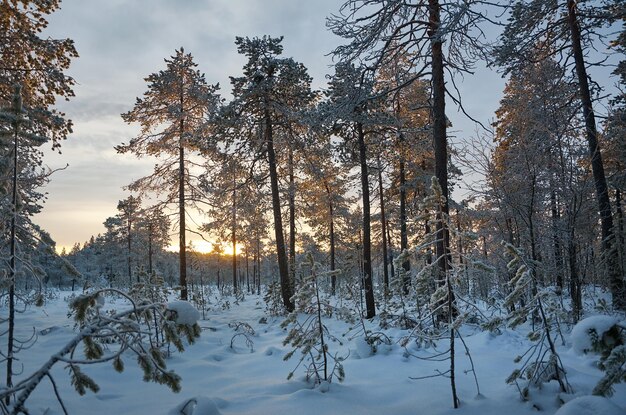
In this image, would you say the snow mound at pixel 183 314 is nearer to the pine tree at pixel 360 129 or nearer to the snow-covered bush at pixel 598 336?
the snow-covered bush at pixel 598 336

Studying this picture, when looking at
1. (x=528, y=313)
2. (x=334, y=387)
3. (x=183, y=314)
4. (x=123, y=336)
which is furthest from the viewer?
(x=334, y=387)

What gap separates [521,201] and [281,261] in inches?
331

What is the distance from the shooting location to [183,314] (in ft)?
8.41

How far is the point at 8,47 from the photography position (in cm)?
717

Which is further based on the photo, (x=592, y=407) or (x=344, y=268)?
(x=344, y=268)

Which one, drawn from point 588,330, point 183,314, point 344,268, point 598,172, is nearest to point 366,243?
point 344,268

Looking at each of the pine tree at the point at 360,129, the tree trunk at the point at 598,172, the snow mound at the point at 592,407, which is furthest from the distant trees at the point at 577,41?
the snow mound at the point at 592,407

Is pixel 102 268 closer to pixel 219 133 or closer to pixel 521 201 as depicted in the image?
pixel 219 133

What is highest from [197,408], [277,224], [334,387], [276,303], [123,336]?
[277,224]

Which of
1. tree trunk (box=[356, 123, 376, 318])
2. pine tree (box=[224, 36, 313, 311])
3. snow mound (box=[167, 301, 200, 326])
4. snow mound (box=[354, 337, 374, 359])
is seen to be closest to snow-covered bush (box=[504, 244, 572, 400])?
snow mound (box=[354, 337, 374, 359])

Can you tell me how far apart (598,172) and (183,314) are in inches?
432

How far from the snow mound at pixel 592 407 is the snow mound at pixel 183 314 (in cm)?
297

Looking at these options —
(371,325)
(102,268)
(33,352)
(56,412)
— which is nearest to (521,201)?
(371,325)

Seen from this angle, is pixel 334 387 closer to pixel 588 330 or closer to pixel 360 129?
pixel 588 330
